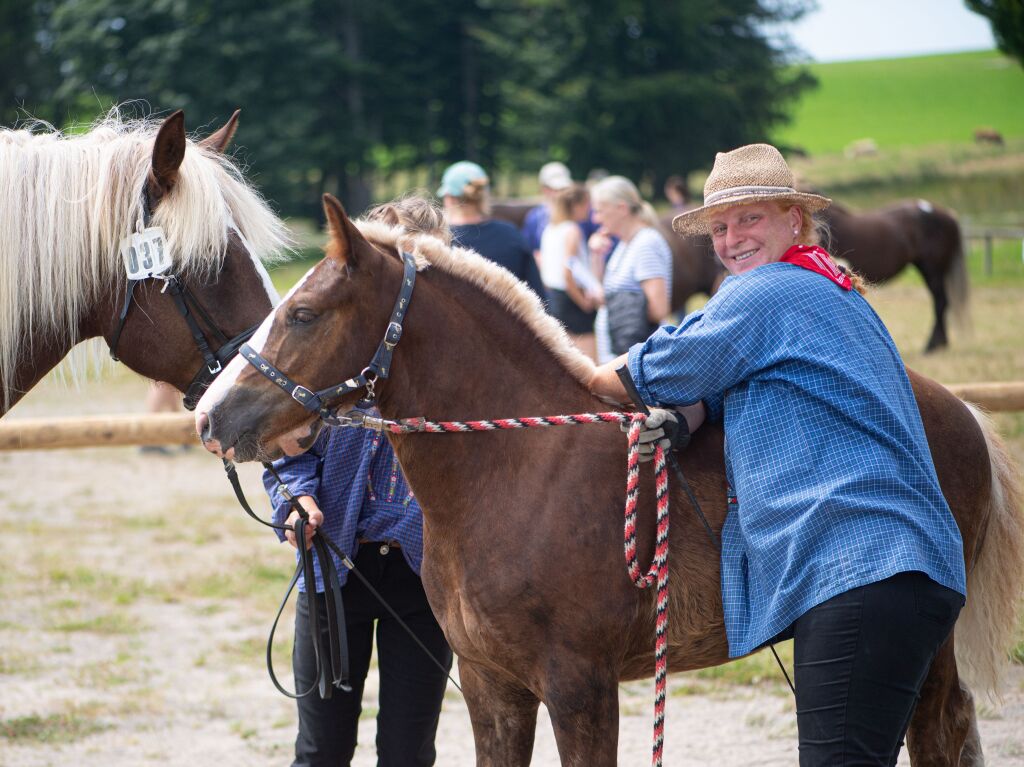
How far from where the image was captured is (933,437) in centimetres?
263

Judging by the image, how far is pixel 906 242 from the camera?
1404 centimetres

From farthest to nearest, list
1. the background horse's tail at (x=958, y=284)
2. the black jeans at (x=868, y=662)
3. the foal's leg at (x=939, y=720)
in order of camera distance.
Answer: the background horse's tail at (x=958, y=284)
the foal's leg at (x=939, y=720)
the black jeans at (x=868, y=662)

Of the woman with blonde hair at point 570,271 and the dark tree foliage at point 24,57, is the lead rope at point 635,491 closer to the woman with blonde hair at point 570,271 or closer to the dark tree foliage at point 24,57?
the woman with blonde hair at point 570,271

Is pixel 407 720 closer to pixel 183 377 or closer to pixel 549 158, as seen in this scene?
pixel 183 377

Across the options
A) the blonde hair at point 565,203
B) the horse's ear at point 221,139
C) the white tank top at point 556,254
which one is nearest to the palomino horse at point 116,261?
the horse's ear at point 221,139

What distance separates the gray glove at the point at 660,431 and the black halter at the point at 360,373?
557 millimetres

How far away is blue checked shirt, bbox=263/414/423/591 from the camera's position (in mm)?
2893

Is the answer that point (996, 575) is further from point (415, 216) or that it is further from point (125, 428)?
point (125, 428)

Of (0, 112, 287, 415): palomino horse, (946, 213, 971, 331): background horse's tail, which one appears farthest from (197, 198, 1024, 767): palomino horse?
(946, 213, 971, 331): background horse's tail

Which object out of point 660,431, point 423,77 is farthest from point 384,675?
point 423,77

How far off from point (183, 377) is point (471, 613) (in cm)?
97

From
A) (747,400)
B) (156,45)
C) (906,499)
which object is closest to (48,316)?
(747,400)

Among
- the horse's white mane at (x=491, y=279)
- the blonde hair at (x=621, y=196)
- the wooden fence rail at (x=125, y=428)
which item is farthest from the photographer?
the blonde hair at (x=621, y=196)

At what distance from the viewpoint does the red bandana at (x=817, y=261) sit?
2.30m
